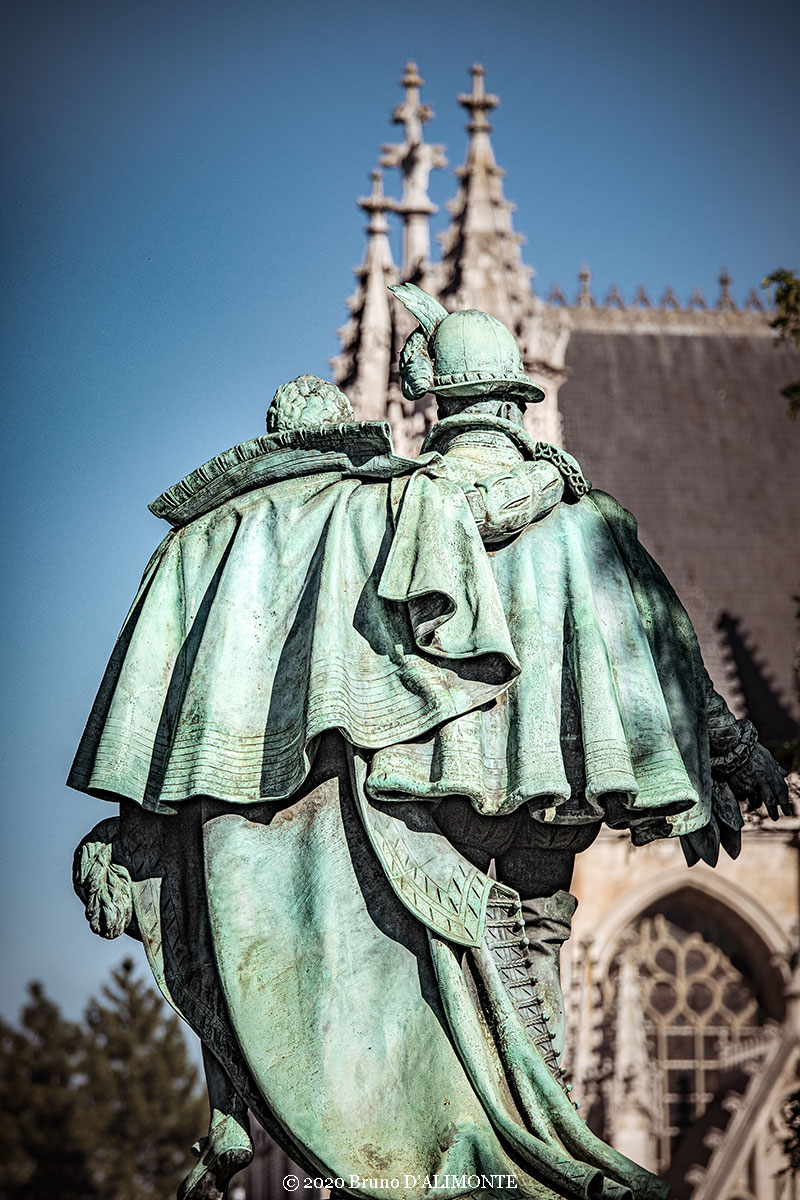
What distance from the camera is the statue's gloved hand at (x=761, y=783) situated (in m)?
5.58

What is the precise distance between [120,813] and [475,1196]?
1.32m

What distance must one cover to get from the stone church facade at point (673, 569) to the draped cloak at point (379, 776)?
2282cm

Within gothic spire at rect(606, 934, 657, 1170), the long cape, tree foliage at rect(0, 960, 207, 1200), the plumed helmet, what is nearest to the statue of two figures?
the long cape

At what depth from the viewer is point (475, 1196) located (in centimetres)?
471

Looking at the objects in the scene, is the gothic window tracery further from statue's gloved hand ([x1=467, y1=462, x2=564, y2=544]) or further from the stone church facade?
statue's gloved hand ([x1=467, y1=462, x2=564, y2=544])

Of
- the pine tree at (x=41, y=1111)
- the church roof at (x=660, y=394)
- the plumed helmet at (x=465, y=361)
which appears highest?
the church roof at (x=660, y=394)

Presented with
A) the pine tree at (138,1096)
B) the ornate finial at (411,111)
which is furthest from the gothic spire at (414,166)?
the pine tree at (138,1096)

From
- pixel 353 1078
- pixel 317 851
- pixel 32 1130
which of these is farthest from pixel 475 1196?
pixel 32 1130

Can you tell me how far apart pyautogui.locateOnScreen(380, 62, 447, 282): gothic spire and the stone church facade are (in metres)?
0.04

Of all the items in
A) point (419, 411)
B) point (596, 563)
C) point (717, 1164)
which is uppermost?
point (419, 411)

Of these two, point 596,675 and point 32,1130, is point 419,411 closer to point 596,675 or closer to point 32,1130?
point 32,1130

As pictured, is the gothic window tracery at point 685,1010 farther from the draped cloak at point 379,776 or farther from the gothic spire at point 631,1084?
the draped cloak at point 379,776

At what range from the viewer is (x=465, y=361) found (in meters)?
5.59

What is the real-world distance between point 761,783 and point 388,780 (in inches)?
46.1
